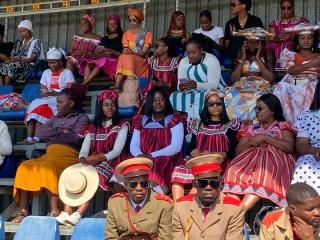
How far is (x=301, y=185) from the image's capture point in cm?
465

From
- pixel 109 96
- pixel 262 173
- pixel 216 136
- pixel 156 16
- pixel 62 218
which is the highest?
pixel 156 16

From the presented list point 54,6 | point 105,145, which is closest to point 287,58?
point 105,145

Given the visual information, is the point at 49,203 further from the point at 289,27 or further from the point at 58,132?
the point at 289,27

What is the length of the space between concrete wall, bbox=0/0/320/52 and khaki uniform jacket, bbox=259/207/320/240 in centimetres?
539

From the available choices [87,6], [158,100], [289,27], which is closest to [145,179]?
[158,100]

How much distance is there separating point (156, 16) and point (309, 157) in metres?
5.01

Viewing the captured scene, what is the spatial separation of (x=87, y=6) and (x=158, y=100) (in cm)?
355

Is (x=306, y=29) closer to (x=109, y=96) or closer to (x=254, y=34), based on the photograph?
(x=254, y=34)

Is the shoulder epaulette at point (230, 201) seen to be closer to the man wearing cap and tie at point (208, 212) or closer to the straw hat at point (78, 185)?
the man wearing cap and tie at point (208, 212)

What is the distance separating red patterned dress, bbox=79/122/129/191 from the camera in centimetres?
751

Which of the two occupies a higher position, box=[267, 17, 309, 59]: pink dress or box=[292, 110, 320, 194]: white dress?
box=[267, 17, 309, 59]: pink dress

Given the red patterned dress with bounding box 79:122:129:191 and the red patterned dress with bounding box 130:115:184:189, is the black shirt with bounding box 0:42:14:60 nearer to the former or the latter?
the red patterned dress with bounding box 79:122:129:191

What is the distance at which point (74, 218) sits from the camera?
7.04 m

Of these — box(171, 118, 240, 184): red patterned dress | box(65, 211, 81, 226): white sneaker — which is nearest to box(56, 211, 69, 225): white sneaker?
box(65, 211, 81, 226): white sneaker
